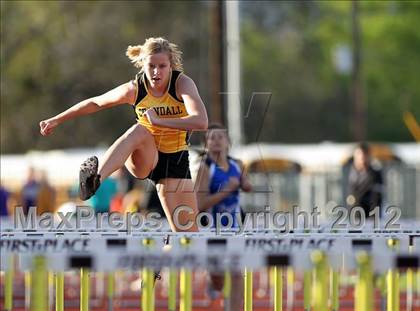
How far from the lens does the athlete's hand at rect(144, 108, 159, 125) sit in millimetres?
9633

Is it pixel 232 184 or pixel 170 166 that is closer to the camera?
pixel 170 166

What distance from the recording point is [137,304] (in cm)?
1719

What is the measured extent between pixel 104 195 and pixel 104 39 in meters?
30.0

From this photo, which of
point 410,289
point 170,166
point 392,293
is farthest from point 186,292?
point 410,289

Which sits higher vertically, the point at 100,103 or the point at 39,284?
the point at 100,103

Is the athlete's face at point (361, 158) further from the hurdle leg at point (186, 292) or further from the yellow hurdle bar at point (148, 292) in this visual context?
the yellow hurdle bar at point (148, 292)

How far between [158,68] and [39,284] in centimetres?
292

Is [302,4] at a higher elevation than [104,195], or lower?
higher

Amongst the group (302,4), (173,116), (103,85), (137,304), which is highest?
(302,4)

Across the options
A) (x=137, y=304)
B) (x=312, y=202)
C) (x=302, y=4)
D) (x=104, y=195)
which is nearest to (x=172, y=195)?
(x=137, y=304)

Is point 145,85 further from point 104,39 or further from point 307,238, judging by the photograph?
point 104,39

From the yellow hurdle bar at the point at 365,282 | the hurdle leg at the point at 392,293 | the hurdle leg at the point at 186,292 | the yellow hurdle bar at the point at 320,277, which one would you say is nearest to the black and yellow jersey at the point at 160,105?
the hurdle leg at the point at 186,292

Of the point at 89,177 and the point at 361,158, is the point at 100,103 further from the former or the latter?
the point at 361,158

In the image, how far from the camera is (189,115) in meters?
9.84
